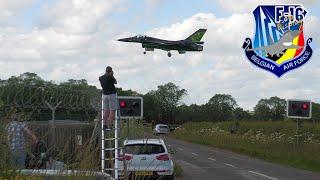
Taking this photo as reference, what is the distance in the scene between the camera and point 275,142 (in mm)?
48031

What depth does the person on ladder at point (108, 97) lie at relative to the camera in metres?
10.7

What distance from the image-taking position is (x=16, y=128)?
28.5ft

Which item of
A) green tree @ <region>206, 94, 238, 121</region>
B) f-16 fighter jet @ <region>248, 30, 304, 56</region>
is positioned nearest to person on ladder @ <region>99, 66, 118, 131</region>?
f-16 fighter jet @ <region>248, 30, 304, 56</region>

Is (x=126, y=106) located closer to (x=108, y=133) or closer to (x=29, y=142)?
(x=108, y=133)

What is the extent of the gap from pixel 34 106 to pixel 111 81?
1.50 metres

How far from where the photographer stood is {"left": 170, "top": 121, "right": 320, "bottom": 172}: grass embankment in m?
37.4

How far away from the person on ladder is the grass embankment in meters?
22.2

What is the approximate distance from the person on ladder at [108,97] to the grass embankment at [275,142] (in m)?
22.2

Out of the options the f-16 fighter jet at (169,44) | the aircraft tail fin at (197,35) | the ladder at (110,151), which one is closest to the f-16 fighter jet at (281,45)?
the f-16 fighter jet at (169,44)

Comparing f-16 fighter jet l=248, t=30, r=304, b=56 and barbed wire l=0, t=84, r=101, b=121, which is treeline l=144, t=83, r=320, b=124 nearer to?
f-16 fighter jet l=248, t=30, r=304, b=56

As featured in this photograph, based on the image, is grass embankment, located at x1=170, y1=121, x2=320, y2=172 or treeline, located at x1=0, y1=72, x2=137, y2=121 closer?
treeline, located at x1=0, y1=72, x2=137, y2=121

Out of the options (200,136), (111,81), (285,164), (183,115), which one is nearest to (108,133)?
(111,81)

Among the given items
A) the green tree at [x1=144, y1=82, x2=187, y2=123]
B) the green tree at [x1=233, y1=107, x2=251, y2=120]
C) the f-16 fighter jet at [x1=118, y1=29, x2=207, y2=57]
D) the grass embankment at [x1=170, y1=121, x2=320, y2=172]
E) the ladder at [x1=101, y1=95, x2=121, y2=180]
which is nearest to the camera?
the ladder at [x1=101, y1=95, x2=121, y2=180]

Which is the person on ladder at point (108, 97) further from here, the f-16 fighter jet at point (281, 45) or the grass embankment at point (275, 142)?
the grass embankment at point (275, 142)
